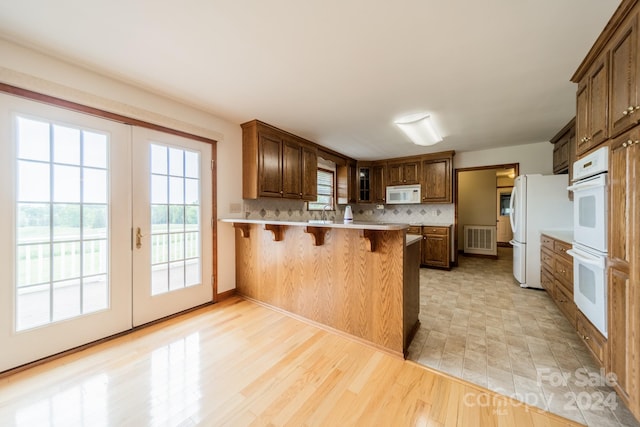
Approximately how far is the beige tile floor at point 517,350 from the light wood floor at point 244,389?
0.60 ft

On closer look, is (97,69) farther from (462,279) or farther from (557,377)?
(462,279)

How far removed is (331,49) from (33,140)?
7.74ft

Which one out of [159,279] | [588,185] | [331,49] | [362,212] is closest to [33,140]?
[159,279]

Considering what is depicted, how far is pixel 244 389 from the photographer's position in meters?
1.58

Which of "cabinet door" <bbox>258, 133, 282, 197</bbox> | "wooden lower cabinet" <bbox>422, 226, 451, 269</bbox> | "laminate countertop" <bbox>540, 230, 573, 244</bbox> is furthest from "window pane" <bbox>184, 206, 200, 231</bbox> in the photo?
"laminate countertop" <bbox>540, 230, 573, 244</bbox>

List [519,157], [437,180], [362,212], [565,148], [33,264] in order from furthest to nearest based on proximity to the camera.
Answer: [362,212]
[437,180]
[519,157]
[565,148]
[33,264]

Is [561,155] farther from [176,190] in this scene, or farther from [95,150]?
[95,150]

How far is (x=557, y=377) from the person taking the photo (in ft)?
5.54

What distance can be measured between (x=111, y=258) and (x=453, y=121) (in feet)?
13.6

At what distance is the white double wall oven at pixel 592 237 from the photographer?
5.19 feet

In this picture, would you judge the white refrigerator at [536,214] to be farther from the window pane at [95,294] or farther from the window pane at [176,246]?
the window pane at [95,294]

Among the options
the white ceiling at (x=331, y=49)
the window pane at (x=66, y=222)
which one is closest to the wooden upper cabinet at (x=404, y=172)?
the white ceiling at (x=331, y=49)

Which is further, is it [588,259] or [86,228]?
[86,228]

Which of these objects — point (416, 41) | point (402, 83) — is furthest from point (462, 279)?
point (416, 41)
